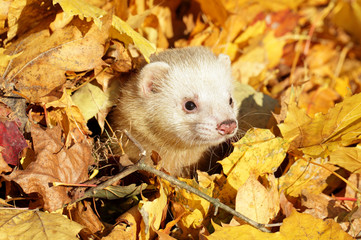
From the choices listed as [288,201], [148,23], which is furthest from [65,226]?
[148,23]

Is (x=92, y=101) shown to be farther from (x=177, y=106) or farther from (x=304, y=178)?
(x=304, y=178)

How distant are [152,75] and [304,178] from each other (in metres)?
1.33

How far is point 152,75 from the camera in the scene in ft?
10.1

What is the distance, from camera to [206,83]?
306 centimetres

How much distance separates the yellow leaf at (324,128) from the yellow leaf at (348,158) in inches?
2.5

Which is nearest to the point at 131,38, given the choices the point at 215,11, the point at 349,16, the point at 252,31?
the point at 215,11

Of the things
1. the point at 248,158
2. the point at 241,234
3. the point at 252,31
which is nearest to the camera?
the point at 241,234

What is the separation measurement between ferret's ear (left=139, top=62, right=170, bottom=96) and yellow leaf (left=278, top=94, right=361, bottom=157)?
0.96m

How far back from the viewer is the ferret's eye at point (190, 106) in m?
3.00

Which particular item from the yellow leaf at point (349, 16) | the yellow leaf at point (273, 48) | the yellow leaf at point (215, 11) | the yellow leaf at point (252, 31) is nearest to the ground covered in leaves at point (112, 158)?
the yellow leaf at point (215, 11)

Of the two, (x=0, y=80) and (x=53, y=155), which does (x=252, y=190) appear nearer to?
(x=53, y=155)

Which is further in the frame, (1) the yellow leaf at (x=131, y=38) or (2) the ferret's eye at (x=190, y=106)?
(2) the ferret's eye at (x=190, y=106)

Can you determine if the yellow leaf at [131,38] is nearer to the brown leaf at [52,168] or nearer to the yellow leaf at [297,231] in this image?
the brown leaf at [52,168]

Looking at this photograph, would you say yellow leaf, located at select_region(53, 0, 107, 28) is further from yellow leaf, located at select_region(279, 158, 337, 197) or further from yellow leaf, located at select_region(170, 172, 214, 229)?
yellow leaf, located at select_region(279, 158, 337, 197)
